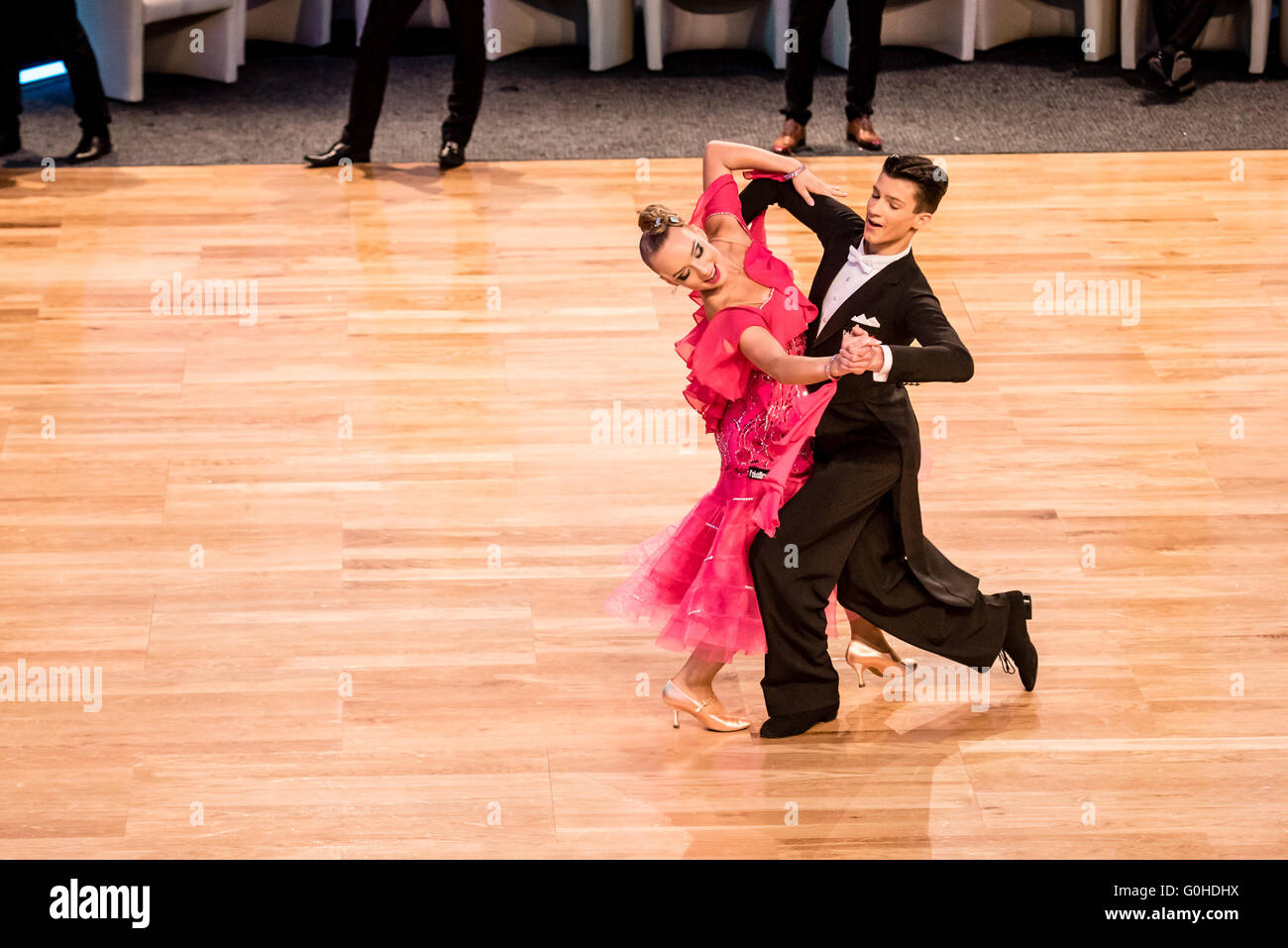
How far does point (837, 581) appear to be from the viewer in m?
3.15

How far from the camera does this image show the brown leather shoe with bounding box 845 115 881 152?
6043 millimetres

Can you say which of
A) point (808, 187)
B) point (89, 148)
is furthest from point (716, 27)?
point (808, 187)

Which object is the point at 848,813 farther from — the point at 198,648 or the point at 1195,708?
the point at 198,648

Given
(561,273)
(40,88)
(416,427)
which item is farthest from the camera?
(40,88)

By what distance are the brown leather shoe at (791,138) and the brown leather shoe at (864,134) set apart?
193 millimetres

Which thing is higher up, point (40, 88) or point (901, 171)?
point (901, 171)

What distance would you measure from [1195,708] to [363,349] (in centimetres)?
246

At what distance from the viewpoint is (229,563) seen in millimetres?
3773

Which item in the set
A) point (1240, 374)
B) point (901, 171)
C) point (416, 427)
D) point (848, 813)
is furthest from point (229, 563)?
point (1240, 374)

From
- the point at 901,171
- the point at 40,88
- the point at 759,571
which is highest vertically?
the point at 901,171

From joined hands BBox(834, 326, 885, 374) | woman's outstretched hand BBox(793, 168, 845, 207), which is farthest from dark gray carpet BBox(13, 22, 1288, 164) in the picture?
joined hands BBox(834, 326, 885, 374)

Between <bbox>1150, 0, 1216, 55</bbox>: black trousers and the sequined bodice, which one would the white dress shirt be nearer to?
the sequined bodice

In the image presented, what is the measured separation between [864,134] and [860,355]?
3.51 meters

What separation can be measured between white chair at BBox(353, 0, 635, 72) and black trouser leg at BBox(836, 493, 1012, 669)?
4.10 metres
